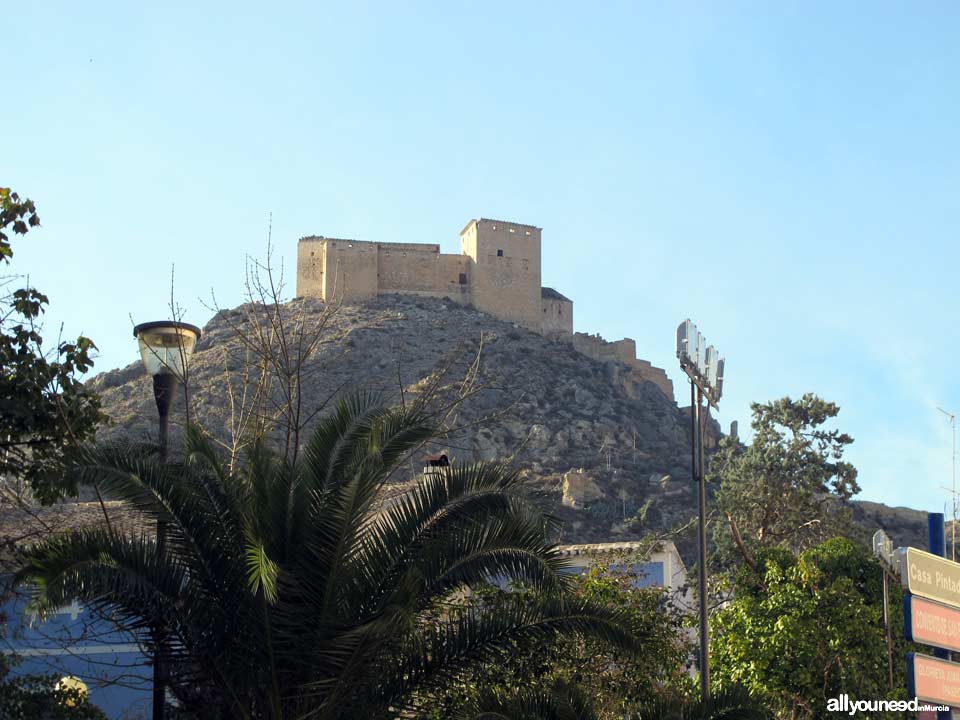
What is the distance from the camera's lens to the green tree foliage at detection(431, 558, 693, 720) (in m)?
8.13

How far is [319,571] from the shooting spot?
7.49 metres

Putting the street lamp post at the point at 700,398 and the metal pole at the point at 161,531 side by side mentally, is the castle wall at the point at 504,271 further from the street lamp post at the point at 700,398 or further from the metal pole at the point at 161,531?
the metal pole at the point at 161,531

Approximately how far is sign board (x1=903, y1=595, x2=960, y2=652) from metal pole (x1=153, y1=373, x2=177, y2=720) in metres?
4.43

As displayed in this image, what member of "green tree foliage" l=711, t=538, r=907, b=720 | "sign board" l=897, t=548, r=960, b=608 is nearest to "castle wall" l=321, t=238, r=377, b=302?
"green tree foliage" l=711, t=538, r=907, b=720

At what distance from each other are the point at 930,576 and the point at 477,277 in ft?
196

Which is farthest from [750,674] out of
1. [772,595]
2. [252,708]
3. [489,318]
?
[489,318]

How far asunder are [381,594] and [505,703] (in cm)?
105

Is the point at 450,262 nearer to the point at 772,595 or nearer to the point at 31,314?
the point at 772,595

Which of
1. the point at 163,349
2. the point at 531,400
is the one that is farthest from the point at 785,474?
the point at 163,349

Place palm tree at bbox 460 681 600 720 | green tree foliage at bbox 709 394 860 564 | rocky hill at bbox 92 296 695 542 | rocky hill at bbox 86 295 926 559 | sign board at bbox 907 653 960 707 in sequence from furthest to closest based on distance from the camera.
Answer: rocky hill at bbox 92 296 695 542 → rocky hill at bbox 86 295 926 559 → green tree foliage at bbox 709 394 860 564 → palm tree at bbox 460 681 600 720 → sign board at bbox 907 653 960 707

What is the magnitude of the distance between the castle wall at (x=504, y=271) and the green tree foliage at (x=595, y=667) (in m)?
53.0

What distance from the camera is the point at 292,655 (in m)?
7.35

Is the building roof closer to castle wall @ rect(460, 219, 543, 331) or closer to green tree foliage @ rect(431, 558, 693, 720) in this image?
castle wall @ rect(460, 219, 543, 331)

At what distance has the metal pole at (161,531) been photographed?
7383 mm
